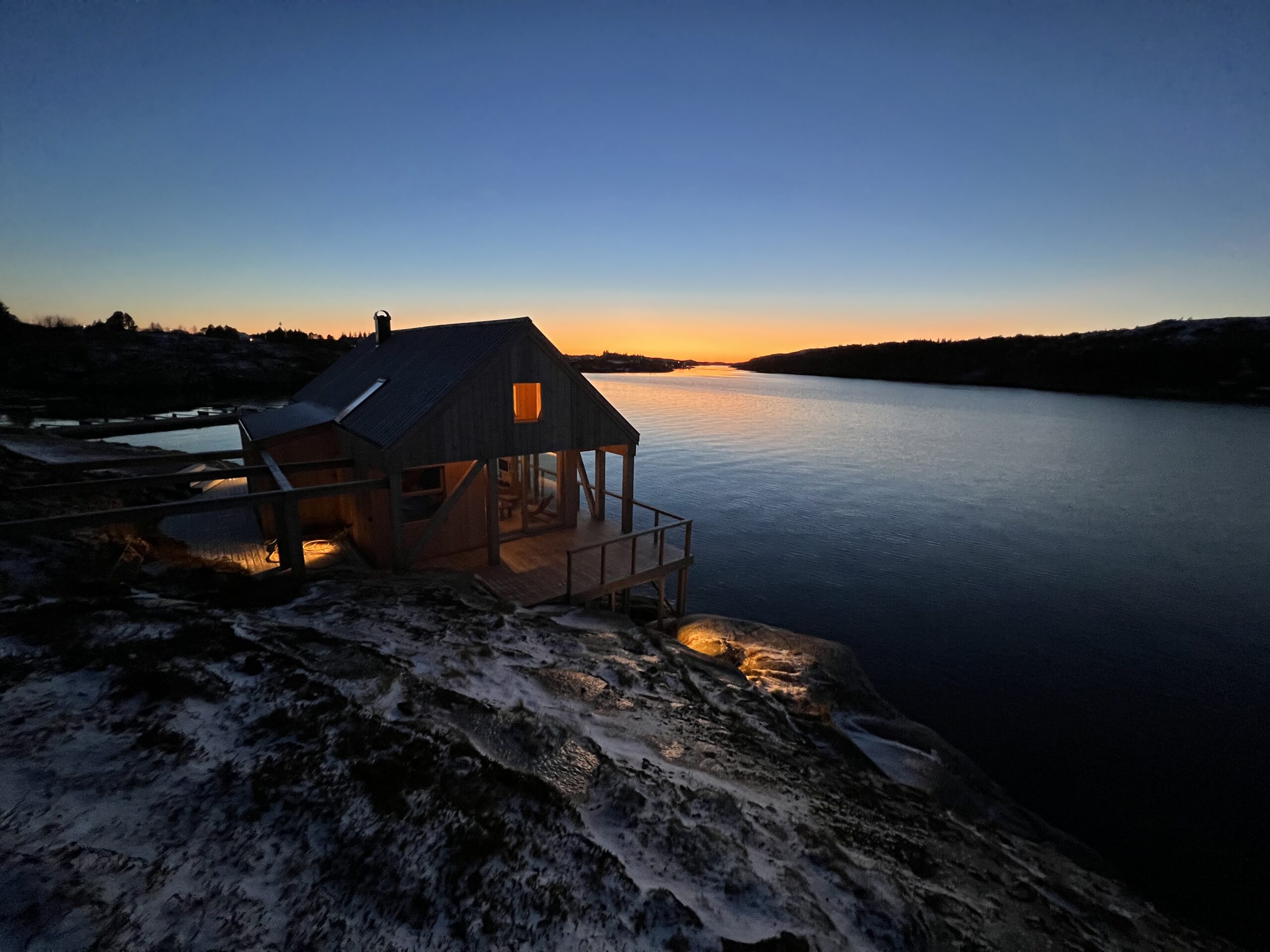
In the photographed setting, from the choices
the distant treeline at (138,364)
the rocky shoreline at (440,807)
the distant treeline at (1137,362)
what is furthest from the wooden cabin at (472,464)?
the distant treeline at (1137,362)

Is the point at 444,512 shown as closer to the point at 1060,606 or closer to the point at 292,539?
the point at 292,539

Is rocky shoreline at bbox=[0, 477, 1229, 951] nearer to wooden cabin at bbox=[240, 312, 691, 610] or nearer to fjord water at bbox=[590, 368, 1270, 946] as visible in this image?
fjord water at bbox=[590, 368, 1270, 946]

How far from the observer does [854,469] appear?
44125 mm

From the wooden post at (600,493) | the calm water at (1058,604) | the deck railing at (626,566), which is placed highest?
the wooden post at (600,493)

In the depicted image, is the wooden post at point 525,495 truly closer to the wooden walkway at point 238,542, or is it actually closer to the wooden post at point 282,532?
the wooden walkway at point 238,542

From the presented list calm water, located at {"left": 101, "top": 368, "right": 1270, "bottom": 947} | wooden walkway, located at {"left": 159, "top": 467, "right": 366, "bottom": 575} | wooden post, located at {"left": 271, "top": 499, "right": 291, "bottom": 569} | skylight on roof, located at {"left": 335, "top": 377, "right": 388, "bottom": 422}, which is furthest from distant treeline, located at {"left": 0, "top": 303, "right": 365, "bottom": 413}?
wooden post, located at {"left": 271, "top": 499, "right": 291, "bottom": 569}

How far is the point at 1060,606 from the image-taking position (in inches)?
777

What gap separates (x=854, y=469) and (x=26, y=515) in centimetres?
4507

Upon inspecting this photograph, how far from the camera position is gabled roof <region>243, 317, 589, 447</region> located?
12.5 m

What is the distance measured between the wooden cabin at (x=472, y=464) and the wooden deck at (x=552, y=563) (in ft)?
0.15

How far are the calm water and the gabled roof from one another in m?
11.8

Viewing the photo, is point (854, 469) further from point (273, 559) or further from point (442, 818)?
point (442, 818)

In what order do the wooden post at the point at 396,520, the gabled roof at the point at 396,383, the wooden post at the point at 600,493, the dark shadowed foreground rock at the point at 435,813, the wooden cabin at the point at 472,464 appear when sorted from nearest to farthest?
the dark shadowed foreground rock at the point at 435,813
the wooden post at the point at 396,520
the wooden cabin at the point at 472,464
the gabled roof at the point at 396,383
the wooden post at the point at 600,493

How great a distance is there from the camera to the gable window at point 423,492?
44.6 ft
